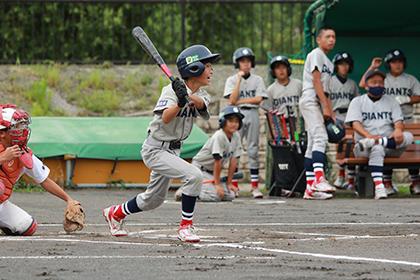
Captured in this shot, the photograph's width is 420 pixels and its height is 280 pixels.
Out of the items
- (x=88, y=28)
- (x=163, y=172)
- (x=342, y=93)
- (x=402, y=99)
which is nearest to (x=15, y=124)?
(x=163, y=172)

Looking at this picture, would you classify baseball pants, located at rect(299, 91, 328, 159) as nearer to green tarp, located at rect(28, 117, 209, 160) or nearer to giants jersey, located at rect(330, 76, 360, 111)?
giants jersey, located at rect(330, 76, 360, 111)

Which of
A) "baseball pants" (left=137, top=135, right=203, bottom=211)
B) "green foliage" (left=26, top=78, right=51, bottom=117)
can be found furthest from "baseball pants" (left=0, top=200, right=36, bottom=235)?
"green foliage" (left=26, top=78, right=51, bottom=117)

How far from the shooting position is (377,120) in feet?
36.6

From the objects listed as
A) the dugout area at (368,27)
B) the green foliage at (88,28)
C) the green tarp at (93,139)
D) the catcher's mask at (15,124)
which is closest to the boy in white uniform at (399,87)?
the dugout area at (368,27)

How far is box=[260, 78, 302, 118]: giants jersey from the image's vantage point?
38.3 ft

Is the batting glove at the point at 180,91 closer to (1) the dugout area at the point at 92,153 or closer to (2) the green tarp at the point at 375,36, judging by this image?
(1) the dugout area at the point at 92,153

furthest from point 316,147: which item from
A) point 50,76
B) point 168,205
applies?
point 50,76

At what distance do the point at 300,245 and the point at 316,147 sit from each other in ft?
17.4

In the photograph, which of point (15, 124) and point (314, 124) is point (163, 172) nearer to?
point (15, 124)

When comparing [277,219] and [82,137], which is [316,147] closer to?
[277,219]

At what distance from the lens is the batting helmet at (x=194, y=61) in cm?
611

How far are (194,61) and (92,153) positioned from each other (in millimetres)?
7090

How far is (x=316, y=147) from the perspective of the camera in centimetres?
1070

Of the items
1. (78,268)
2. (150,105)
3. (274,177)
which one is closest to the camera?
(78,268)
